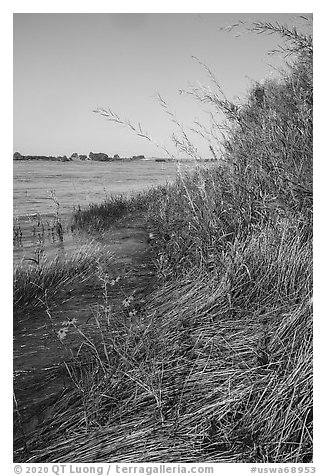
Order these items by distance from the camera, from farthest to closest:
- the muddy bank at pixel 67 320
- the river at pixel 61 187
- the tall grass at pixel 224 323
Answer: the river at pixel 61 187, the muddy bank at pixel 67 320, the tall grass at pixel 224 323

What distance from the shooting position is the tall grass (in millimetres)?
1866

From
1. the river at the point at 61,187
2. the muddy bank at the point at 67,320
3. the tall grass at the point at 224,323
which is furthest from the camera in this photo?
the river at the point at 61,187

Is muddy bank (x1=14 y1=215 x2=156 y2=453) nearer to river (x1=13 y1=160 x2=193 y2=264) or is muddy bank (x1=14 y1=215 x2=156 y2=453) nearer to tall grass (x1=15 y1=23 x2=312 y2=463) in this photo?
tall grass (x1=15 y1=23 x2=312 y2=463)

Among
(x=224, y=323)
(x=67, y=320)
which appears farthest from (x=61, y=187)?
(x=224, y=323)

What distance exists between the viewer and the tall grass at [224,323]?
1866 millimetres

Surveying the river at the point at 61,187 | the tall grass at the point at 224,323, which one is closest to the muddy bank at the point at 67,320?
the tall grass at the point at 224,323

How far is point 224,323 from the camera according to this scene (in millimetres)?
2160

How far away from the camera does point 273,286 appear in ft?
7.39

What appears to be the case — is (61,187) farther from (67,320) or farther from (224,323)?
(224,323)

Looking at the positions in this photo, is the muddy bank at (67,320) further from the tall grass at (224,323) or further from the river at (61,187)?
the river at (61,187)

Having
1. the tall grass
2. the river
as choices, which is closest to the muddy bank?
the tall grass

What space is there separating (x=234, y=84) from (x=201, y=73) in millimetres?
191

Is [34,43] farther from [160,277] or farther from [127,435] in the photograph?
[127,435]

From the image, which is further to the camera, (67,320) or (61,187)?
(61,187)
